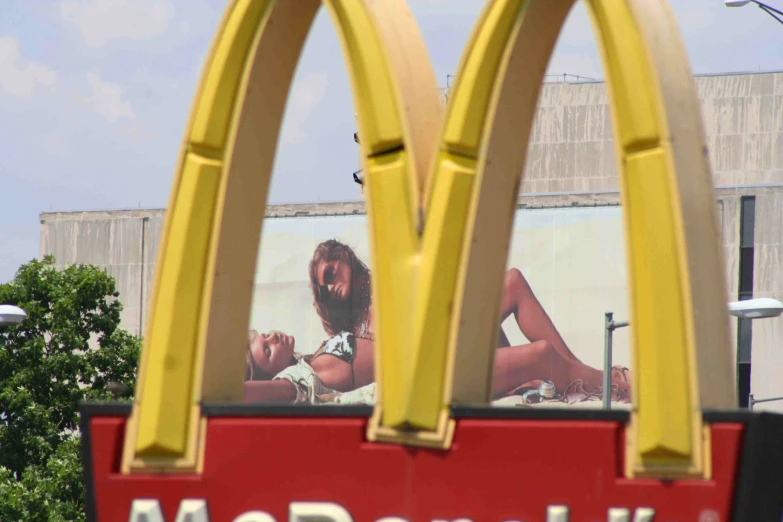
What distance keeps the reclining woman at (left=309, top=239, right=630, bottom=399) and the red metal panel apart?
50.7 meters

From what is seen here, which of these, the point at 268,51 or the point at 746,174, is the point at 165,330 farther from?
the point at 746,174

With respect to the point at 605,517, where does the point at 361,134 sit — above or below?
above

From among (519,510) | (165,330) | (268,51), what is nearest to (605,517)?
(519,510)

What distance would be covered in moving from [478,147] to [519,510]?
2539 mm

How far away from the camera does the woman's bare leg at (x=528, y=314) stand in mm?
61969

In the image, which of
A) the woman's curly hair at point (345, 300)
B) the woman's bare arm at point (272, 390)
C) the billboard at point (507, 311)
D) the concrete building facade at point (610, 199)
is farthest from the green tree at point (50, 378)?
the concrete building facade at point (610, 199)

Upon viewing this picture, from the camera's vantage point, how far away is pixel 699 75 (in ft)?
245

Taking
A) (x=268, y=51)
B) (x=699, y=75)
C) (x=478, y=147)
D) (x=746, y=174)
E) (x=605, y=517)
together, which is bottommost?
(x=605, y=517)

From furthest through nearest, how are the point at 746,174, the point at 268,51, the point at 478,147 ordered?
the point at 746,174 < the point at 268,51 < the point at 478,147

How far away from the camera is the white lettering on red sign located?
9.94m

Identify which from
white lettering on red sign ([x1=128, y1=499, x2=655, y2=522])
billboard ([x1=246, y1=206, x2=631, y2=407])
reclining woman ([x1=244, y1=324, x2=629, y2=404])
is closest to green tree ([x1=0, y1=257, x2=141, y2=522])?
white lettering on red sign ([x1=128, y1=499, x2=655, y2=522])

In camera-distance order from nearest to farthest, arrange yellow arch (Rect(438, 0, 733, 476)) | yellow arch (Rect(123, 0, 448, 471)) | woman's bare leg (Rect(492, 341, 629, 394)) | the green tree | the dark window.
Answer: yellow arch (Rect(438, 0, 733, 476)) → yellow arch (Rect(123, 0, 448, 471)) → the green tree → the dark window → woman's bare leg (Rect(492, 341, 629, 394))

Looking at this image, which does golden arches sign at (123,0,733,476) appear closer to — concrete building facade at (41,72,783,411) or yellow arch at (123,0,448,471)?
yellow arch at (123,0,448,471)

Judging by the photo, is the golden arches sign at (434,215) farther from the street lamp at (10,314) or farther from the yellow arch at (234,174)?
the street lamp at (10,314)
